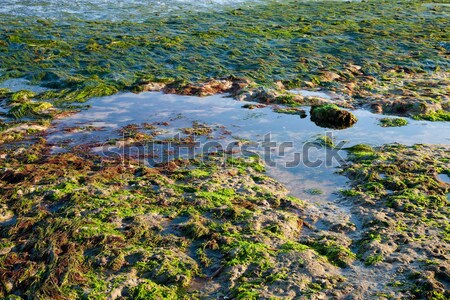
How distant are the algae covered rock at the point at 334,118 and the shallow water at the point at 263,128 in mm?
181

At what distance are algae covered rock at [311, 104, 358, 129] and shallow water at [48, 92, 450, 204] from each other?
0.60 ft

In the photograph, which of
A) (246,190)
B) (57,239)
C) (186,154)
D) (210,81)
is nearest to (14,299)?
(57,239)

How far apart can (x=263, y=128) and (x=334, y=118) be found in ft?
4.87

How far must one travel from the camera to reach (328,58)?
13477mm

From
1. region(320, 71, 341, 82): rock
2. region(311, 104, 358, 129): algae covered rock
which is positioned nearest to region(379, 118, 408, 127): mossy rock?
region(311, 104, 358, 129): algae covered rock

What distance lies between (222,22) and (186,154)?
11.2 meters

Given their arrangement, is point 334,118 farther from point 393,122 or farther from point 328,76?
point 328,76

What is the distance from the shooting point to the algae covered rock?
912cm

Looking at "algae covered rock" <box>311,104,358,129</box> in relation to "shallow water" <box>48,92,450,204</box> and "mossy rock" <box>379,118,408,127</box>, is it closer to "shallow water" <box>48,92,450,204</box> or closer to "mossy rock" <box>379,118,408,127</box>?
"shallow water" <box>48,92,450,204</box>

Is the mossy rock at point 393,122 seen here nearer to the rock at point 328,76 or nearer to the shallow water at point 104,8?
the rock at point 328,76

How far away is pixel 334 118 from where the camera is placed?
9.16 meters

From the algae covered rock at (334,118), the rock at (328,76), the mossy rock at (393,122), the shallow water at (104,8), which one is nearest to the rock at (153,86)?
the algae covered rock at (334,118)

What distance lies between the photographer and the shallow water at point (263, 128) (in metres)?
7.36

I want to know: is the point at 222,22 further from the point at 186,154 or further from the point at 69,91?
the point at 186,154
